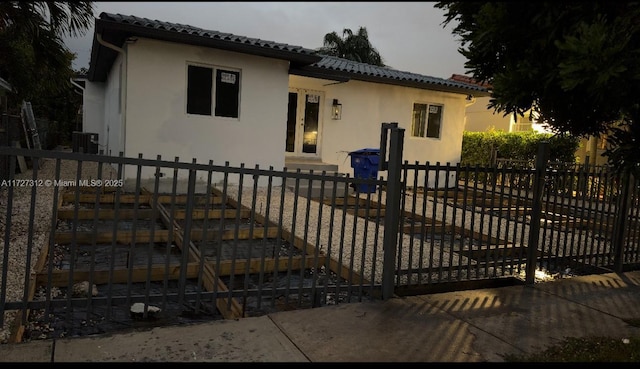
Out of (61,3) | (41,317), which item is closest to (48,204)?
(61,3)

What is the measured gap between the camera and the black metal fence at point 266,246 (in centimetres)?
367

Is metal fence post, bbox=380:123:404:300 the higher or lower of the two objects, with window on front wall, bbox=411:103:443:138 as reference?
lower

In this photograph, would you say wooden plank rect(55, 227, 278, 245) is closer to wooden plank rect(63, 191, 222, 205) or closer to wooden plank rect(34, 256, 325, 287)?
wooden plank rect(34, 256, 325, 287)

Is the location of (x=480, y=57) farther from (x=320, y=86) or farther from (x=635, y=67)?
(x=320, y=86)

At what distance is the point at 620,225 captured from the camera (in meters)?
6.16

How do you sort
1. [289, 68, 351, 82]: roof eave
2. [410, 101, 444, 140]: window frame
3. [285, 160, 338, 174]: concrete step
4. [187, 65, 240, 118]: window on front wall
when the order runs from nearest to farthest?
[187, 65, 240, 118]: window on front wall → [289, 68, 351, 82]: roof eave → [285, 160, 338, 174]: concrete step → [410, 101, 444, 140]: window frame

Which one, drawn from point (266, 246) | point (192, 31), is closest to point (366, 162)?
point (192, 31)

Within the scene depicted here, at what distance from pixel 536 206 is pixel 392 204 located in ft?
6.90

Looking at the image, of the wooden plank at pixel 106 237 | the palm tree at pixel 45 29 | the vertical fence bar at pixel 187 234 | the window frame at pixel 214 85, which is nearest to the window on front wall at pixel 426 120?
the window frame at pixel 214 85

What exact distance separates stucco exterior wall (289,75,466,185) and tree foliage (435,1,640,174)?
35.3ft

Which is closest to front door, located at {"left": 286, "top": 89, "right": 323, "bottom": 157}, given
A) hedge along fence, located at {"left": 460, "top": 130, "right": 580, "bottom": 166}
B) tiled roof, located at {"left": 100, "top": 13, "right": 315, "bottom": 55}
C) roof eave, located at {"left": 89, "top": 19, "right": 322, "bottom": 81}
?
roof eave, located at {"left": 89, "top": 19, "right": 322, "bottom": 81}

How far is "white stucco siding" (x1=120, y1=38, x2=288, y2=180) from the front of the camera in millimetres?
9938

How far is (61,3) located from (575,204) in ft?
23.7

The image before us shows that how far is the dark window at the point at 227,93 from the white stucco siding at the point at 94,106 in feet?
35.1
